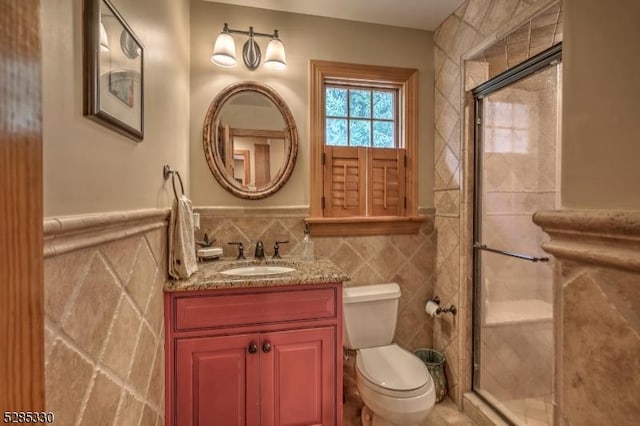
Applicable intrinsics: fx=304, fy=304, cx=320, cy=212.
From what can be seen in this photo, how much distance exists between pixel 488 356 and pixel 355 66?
6.90 feet

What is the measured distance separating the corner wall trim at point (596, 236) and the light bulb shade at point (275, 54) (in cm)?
180

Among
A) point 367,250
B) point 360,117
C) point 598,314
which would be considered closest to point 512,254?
point 367,250

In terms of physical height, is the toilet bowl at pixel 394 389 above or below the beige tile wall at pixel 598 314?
below

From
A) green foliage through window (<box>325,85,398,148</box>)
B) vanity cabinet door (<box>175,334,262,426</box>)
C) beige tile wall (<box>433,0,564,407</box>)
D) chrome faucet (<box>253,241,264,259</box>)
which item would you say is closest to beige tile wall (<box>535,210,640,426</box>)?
vanity cabinet door (<box>175,334,262,426</box>)

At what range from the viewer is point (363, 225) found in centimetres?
212

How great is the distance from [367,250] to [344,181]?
0.51 m

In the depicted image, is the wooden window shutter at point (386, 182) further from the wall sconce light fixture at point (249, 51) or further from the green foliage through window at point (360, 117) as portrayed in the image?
the wall sconce light fixture at point (249, 51)

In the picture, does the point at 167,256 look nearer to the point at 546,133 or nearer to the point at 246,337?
the point at 246,337

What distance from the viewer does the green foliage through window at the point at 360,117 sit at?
7.09 ft

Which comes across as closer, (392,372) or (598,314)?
(598,314)

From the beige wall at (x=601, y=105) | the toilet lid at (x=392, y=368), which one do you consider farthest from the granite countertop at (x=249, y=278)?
the beige wall at (x=601, y=105)

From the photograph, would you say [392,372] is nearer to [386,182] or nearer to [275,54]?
[386,182]

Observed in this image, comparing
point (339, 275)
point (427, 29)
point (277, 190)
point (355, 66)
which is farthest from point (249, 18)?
point (339, 275)

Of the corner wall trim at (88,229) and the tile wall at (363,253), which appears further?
the tile wall at (363,253)
